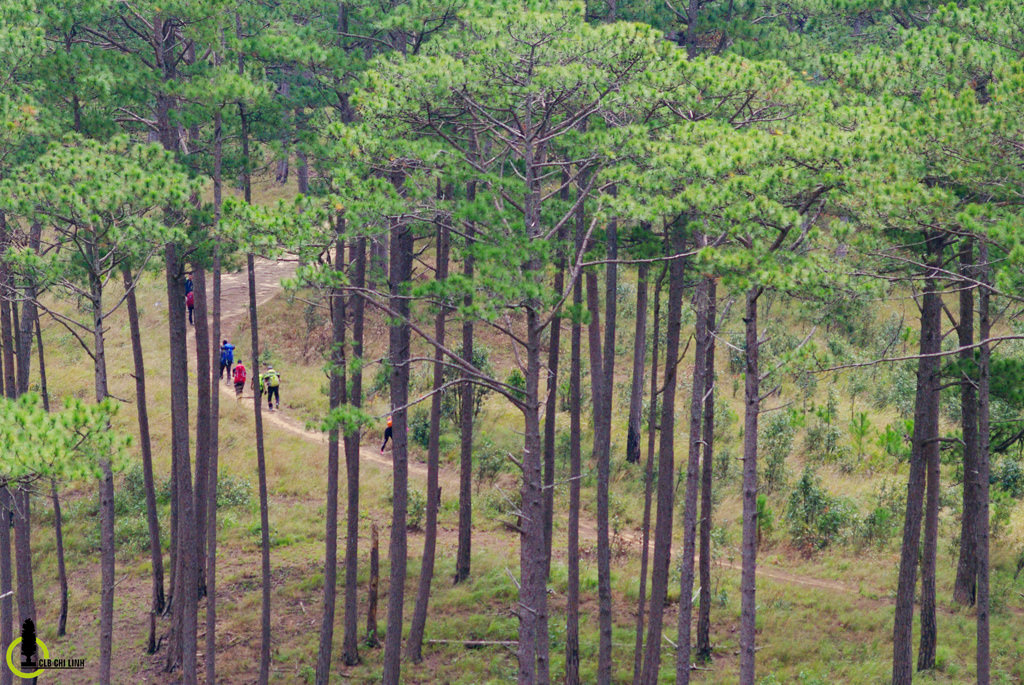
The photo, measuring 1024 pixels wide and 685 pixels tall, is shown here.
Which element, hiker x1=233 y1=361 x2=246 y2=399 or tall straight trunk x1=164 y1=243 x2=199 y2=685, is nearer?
tall straight trunk x1=164 y1=243 x2=199 y2=685

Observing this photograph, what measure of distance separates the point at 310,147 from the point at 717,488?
14.1 meters

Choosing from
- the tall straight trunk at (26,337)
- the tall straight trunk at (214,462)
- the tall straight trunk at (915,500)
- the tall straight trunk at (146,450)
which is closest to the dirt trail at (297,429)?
the tall straight trunk at (214,462)

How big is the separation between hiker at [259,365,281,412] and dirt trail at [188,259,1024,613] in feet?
1.70

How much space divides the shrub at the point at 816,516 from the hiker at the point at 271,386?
657 inches

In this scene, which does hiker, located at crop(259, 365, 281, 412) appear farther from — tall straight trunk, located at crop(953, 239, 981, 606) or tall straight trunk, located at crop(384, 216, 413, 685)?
tall straight trunk, located at crop(953, 239, 981, 606)

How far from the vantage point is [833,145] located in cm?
1059

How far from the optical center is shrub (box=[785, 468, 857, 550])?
850 inches

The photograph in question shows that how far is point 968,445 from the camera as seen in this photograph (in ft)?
46.6

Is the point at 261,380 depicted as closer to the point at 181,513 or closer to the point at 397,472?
the point at 181,513

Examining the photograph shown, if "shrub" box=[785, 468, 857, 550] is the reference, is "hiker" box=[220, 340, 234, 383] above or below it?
above

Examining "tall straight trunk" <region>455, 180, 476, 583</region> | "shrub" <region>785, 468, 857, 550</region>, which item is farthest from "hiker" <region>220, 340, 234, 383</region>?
"shrub" <region>785, 468, 857, 550</region>

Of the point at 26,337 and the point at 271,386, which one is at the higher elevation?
the point at 26,337

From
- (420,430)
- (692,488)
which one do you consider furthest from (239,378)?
(692,488)

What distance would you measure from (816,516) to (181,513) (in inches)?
556
